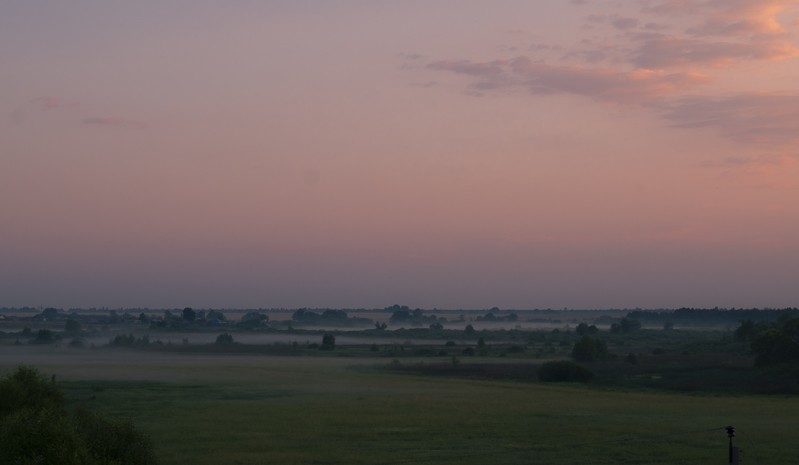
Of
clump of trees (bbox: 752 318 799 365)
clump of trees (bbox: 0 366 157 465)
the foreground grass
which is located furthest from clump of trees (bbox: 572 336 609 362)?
clump of trees (bbox: 0 366 157 465)

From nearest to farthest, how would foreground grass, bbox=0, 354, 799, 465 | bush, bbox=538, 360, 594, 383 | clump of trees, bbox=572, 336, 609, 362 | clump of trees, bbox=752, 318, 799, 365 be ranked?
foreground grass, bbox=0, 354, 799, 465 < bush, bbox=538, 360, 594, 383 < clump of trees, bbox=752, 318, 799, 365 < clump of trees, bbox=572, 336, 609, 362

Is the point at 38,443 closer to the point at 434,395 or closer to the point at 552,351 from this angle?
the point at 434,395

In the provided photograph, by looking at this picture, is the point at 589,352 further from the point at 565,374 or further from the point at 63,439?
the point at 63,439

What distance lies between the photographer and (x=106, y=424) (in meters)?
30.5

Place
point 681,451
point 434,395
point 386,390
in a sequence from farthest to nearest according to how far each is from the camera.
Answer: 1. point 386,390
2. point 434,395
3. point 681,451

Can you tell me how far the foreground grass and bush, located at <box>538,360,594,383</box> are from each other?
5.52 meters

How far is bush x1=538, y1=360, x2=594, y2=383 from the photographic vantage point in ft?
263

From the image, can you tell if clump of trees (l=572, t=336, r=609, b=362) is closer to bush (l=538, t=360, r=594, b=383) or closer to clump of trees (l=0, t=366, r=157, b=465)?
bush (l=538, t=360, r=594, b=383)

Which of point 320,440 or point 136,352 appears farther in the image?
point 136,352

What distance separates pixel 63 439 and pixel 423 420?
26.3 m

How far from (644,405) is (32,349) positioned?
103807 mm

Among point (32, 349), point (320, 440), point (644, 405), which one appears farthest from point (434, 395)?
point (32, 349)

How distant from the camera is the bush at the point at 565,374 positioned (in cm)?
8031

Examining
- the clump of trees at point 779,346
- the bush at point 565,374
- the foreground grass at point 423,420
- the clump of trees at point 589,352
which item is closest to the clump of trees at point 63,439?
the foreground grass at point 423,420
